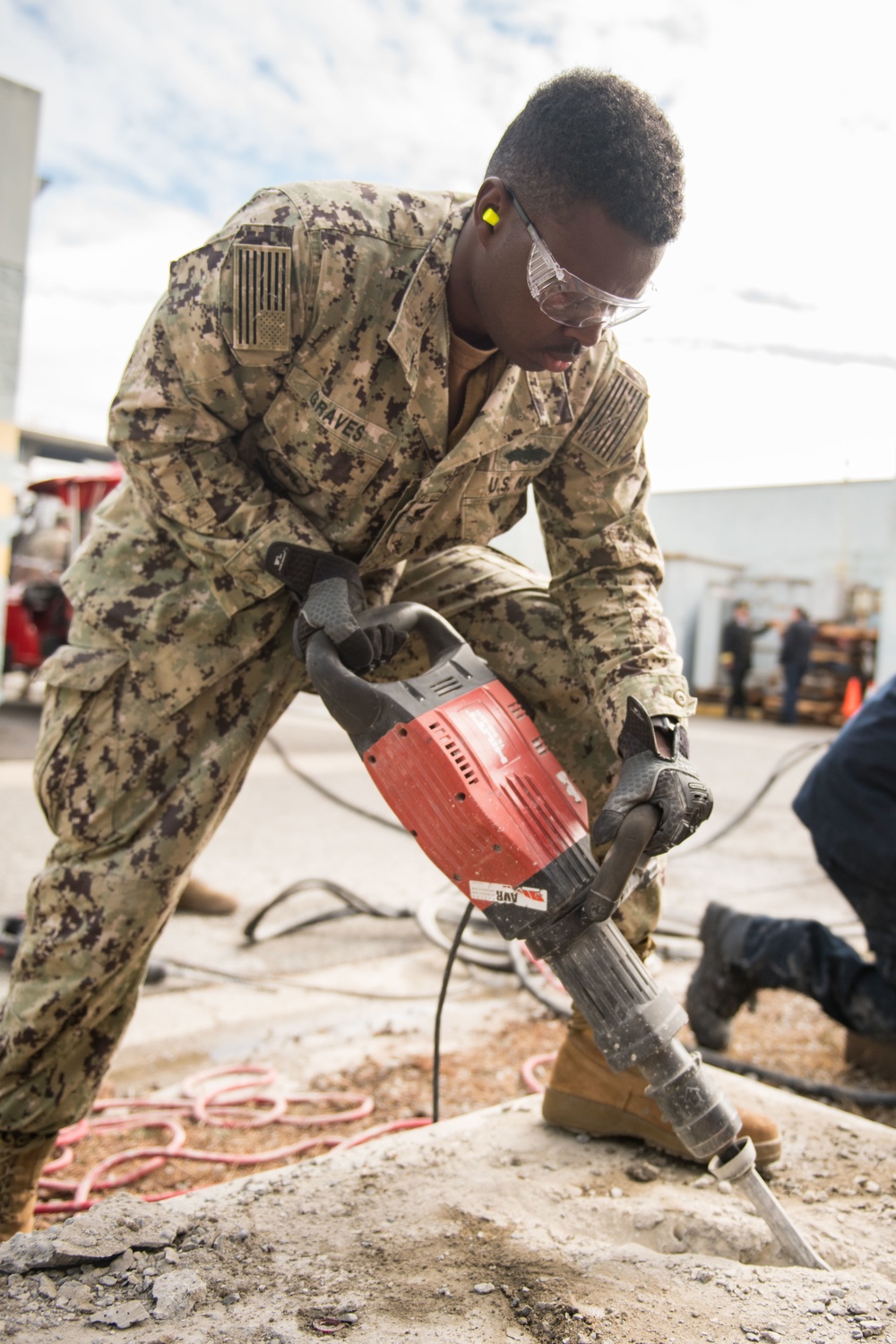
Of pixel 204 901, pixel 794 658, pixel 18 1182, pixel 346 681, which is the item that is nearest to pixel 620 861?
pixel 346 681

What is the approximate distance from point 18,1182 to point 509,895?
995 millimetres

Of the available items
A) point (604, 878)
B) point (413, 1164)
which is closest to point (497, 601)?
point (604, 878)

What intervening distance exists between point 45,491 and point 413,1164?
23.7ft

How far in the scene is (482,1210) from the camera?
5.78ft

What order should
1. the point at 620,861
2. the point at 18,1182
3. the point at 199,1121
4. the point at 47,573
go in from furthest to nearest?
the point at 47,573, the point at 199,1121, the point at 18,1182, the point at 620,861

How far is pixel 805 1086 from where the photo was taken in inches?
106

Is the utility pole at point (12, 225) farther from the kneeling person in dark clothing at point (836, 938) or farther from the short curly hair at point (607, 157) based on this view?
the short curly hair at point (607, 157)

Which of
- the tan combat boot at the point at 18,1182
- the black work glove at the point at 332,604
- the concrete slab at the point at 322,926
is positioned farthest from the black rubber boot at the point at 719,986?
the tan combat boot at the point at 18,1182

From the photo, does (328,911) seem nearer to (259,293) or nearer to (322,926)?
(322,926)

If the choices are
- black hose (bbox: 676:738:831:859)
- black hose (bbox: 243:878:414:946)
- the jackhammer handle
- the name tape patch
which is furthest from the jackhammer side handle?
black hose (bbox: 676:738:831:859)

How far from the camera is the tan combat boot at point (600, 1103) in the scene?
202cm

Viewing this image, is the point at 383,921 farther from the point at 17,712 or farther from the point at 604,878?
the point at 17,712

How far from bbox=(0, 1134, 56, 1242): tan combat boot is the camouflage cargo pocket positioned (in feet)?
1.74

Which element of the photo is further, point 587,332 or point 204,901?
point 204,901
